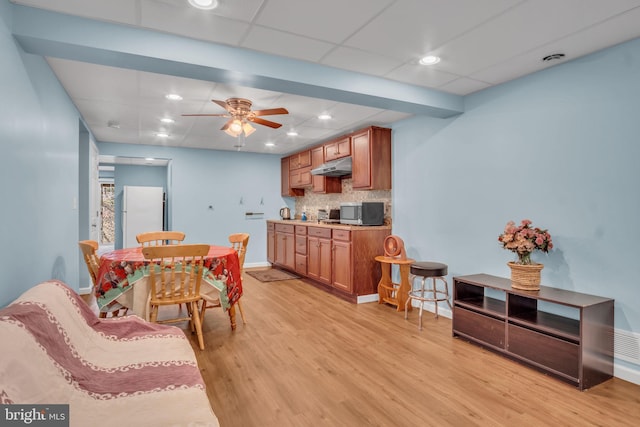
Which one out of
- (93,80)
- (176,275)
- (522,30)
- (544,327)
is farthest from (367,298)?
(93,80)

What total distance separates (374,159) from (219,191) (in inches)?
144

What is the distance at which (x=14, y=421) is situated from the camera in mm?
1131

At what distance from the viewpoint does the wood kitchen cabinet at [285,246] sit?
621 centimetres

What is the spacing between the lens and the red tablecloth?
289 cm

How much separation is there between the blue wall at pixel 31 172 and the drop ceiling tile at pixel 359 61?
6.94 feet

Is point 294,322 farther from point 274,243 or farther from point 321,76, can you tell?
point 274,243

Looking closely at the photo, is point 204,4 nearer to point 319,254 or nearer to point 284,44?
point 284,44

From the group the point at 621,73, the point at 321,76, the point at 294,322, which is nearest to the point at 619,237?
the point at 621,73

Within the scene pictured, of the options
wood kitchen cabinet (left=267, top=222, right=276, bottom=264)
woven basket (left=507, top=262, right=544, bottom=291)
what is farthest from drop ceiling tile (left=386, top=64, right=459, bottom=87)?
wood kitchen cabinet (left=267, top=222, right=276, bottom=264)

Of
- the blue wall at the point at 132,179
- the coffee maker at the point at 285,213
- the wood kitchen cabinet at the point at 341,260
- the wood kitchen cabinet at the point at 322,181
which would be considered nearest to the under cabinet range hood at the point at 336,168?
the wood kitchen cabinet at the point at 322,181

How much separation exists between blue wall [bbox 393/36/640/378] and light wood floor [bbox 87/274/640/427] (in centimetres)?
81

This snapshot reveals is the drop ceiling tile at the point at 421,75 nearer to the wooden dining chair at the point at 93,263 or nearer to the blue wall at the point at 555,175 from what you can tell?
the blue wall at the point at 555,175

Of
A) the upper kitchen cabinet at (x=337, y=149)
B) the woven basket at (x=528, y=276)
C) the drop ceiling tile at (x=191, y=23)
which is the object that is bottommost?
the woven basket at (x=528, y=276)

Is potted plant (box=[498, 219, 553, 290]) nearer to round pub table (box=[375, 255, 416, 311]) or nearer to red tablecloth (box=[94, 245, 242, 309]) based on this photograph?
round pub table (box=[375, 255, 416, 311])
